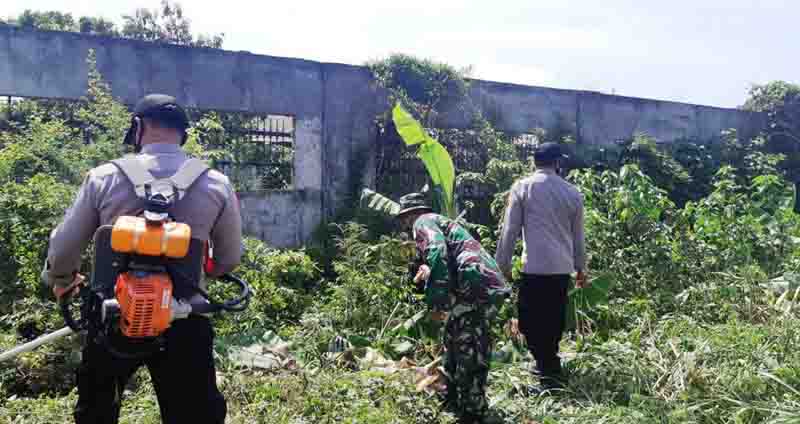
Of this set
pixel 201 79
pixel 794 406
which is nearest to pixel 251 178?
pixel 201 79

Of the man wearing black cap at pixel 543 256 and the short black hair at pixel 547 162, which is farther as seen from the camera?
the short black hair at pixel 547 162

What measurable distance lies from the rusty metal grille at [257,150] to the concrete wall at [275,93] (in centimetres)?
21

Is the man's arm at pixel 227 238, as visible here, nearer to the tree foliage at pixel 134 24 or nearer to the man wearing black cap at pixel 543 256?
the man wearing black cap at pixel 543 256

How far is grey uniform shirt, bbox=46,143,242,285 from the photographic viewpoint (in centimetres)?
243

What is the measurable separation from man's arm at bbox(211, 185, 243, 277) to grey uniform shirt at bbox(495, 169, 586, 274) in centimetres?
204

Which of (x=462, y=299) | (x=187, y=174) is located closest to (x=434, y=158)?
(x=462, y=299)

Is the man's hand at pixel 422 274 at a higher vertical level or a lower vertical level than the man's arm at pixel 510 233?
lower

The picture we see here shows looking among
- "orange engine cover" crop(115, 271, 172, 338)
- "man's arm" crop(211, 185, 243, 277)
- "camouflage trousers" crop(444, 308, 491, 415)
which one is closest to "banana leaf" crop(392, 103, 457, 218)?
"camouflage trousers" crop(444, 308, 491, 415)

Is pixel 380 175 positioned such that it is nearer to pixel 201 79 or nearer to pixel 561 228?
pixel 201 79

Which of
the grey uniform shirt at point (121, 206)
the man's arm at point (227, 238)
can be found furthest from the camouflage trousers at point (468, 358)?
the grey uniform shirt at point (121, 206)

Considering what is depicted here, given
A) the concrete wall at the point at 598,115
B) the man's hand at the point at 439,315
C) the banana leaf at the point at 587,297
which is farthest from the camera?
the concrete wall at the point at 598,115

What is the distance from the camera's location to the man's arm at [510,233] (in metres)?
4.27

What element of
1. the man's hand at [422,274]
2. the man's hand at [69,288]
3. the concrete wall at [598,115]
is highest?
the concrete wall at [598,115]

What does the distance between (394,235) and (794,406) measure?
4383 millimetres
